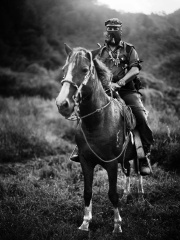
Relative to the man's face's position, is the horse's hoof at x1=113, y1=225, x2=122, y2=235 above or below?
below

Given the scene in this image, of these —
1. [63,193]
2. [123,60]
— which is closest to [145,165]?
[63,193]

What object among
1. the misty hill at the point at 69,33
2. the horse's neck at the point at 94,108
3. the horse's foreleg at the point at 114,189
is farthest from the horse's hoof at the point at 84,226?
the misty hill at the point at 69,33

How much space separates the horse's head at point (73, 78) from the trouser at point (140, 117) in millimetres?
1669

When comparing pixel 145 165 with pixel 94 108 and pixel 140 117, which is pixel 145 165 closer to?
pixel 140 117

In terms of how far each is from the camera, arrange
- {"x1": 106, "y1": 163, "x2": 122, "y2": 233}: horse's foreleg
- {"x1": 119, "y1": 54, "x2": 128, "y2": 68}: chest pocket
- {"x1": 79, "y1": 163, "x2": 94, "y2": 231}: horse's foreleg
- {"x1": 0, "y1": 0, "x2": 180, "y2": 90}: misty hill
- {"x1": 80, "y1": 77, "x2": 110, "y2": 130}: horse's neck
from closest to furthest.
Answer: {"x1": 80, "y1": 77, "x2": 110, "y2": 130}: horse's neck, {"x1": 106, "y1": 163, "x2": 122, "y2": 233}: horse's foreleg, {"x1": 79, "y1": 163, "x2": 94, "y2": 231}: horse's foreleg, {"x1": 119, "y1": 54, "x2": 128, "y2": 68}: chest pocket, {"x1": 0, "y1": 0, "x2": 180, "y2": 90}: misty hill


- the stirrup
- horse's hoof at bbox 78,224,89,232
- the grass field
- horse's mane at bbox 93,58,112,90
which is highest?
horse's mane at bbox 93,58,112,90

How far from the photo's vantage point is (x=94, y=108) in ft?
10.6

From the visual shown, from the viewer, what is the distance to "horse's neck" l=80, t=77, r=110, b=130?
3.17 metres

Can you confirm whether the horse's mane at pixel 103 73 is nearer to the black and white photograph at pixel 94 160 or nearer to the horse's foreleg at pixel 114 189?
the black and white photograph at pixel 94 160

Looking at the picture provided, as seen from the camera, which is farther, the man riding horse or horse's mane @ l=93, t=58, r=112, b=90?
the man riding horse

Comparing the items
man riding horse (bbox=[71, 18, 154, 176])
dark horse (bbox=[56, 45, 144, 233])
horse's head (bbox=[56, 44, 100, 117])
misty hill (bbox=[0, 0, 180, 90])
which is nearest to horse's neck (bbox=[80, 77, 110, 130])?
dark horse (bbox=[56, 45, 144, 233])

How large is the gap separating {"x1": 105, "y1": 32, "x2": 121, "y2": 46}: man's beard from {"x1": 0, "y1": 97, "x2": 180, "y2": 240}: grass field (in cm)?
306

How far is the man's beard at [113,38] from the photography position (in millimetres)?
4113

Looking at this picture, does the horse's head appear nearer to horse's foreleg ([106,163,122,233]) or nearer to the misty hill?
horse's foreleg ([106,163,122,233])
